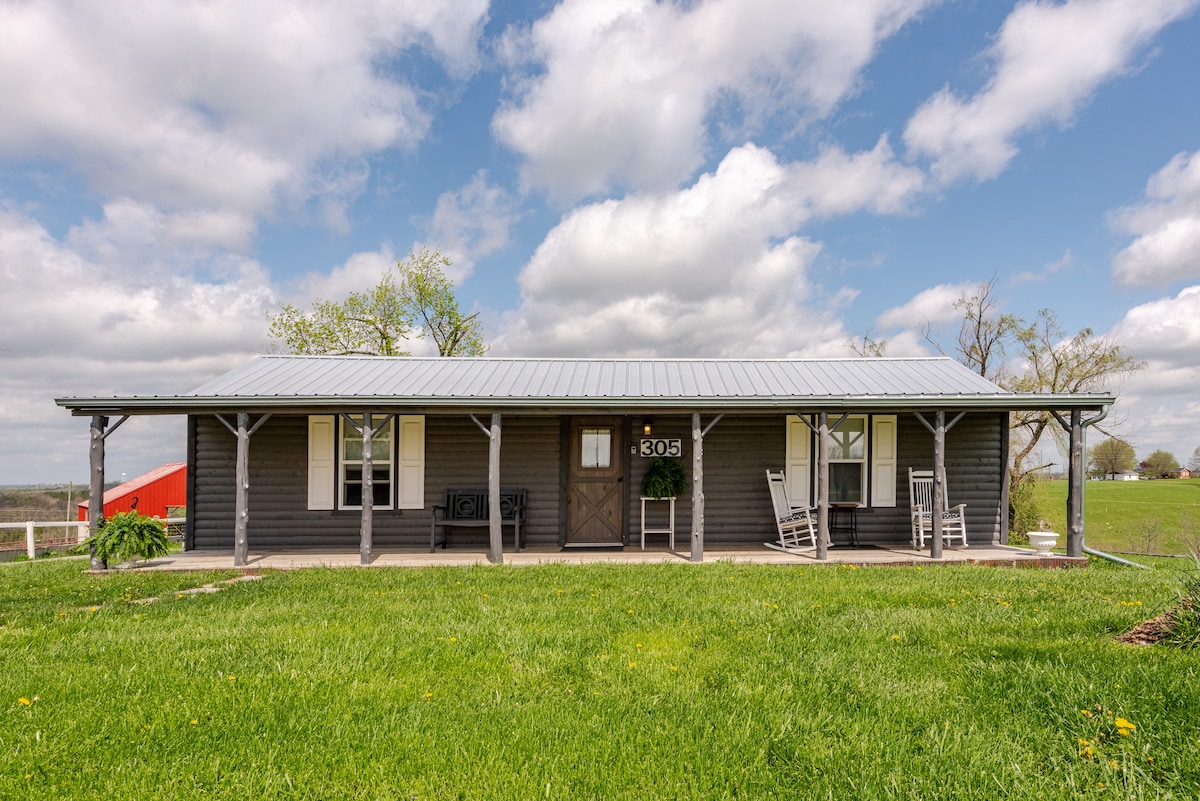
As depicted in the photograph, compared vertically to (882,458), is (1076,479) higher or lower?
lower

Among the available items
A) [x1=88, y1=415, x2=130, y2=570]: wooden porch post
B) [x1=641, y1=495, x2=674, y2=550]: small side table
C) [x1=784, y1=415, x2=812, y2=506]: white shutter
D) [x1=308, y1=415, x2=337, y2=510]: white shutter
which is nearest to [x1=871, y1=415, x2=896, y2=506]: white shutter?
[x1=784, y1=415, x2=812, y2=506]: white shutter

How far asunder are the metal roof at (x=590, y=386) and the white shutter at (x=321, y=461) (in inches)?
26.6

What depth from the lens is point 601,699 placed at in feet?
12.1

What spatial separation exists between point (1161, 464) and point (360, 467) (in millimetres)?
60016

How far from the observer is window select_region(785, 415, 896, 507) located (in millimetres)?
10258

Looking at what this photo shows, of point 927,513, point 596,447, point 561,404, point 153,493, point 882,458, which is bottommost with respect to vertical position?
point 153,493

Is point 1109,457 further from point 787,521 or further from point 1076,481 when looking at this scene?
point 787,521

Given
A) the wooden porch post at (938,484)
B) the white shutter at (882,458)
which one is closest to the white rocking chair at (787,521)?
the white shutter at (882,458)

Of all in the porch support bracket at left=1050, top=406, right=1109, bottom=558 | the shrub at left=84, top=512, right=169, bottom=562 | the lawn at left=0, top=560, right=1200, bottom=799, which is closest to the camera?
the lawn at left=0, top=560, right=1200, bottom=799

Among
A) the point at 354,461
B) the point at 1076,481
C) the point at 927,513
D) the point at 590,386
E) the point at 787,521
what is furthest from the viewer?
the point at 354,461

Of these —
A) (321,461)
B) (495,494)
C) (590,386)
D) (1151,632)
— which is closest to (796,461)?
(590,386)

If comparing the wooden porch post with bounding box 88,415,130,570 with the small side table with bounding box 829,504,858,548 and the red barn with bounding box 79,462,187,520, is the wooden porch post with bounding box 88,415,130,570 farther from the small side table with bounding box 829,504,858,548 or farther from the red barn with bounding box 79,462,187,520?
the red barn with bounding box 79,462,187,520

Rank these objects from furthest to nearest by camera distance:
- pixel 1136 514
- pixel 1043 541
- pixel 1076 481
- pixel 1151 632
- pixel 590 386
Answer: pixel 1136 514 < pixel 590 386 < pixel 1043 541 < pixel 1076 481 < pixel 1151 632

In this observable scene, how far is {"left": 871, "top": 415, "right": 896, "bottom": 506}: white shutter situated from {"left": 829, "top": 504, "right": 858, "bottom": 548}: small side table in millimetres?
406
